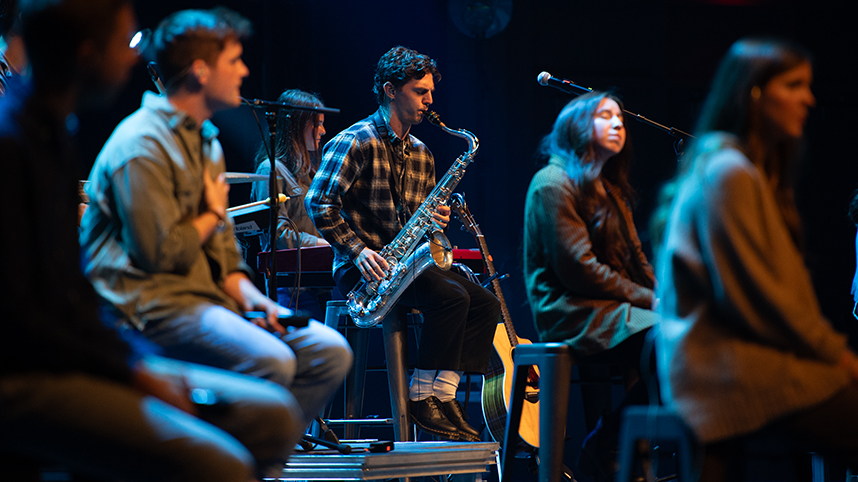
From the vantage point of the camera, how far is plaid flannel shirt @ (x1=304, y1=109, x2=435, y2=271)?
3.73m

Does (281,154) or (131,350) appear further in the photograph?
(281,154)

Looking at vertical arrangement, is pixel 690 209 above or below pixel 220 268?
above

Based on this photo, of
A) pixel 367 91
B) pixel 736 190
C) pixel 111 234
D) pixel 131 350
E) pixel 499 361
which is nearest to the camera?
pixel 131 350

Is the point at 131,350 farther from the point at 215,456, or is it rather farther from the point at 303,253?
the point at 303,253

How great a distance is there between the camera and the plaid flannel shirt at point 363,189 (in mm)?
3729

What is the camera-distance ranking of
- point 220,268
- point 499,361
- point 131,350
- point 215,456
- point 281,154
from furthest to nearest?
1. point 281,154
2. point 499,361
3. point 220,268
4. point 131,350
5. point 215,456

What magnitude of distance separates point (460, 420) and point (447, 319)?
0.46m

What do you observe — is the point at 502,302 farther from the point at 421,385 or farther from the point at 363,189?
the point at 363,189

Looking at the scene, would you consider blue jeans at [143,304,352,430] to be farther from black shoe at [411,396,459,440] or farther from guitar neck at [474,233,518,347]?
guitar neck at [474,233,518,347]

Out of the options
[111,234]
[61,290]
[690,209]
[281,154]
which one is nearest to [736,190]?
[690,209]

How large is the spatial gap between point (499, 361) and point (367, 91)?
2.13 metres

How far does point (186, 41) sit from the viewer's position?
212 cm

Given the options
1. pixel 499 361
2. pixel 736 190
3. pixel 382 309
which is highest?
pixel 736 190

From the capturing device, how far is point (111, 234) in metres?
1.95
